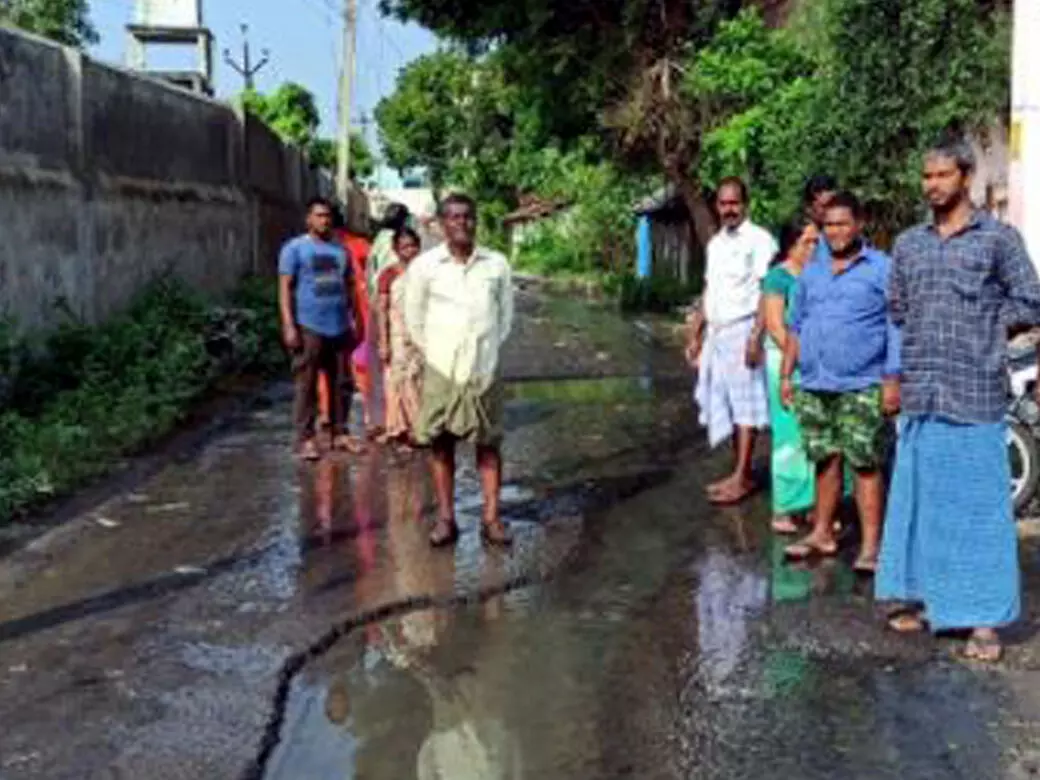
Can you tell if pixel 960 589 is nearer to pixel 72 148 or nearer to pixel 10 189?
pixel 10 189

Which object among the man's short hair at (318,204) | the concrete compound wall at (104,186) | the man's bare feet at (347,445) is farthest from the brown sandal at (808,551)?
the concrete compound wall at (104,186)

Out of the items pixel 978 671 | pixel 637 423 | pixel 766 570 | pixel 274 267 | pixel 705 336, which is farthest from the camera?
pixel 274 267

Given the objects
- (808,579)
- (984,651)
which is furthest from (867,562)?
(984,651)

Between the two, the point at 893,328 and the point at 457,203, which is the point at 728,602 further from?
the point at 457,203

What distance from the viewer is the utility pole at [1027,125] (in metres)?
8.02

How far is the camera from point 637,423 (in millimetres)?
12688

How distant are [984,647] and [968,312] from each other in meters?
1.23

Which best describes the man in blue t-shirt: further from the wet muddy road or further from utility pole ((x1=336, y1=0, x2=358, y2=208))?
utility pole ((x1=336, y1=0, x2=358, y2=208))

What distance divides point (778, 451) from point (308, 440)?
157 inches

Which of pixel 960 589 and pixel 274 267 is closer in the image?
pixel 960 589

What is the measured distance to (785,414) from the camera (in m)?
7.84

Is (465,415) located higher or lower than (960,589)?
higher

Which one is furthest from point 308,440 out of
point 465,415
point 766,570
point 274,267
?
point 274,267

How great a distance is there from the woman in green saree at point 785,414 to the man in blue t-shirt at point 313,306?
3.49m
